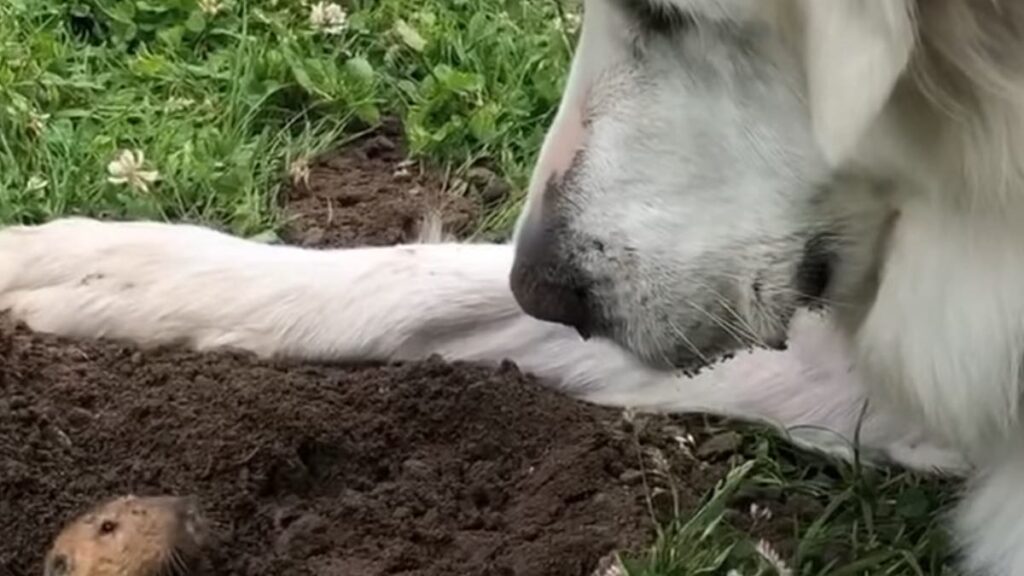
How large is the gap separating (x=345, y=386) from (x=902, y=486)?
683 mm

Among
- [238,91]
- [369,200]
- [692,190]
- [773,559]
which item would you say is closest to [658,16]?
[692,190]

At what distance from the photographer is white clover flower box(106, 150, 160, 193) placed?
2945 millimetres

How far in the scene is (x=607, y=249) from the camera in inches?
81.4

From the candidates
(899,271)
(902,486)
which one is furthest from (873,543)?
(899,271)

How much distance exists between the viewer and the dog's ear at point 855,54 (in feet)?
5.55

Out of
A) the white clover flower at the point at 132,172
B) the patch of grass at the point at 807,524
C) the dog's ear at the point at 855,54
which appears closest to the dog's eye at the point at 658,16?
the dog's ear at the point at 855,54

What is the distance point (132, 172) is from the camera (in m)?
2.96

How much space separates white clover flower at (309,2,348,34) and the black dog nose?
4.25 ft

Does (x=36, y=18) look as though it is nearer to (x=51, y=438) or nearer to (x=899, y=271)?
(x=51, y=438)

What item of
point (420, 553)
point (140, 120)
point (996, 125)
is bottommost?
point (420, 553)

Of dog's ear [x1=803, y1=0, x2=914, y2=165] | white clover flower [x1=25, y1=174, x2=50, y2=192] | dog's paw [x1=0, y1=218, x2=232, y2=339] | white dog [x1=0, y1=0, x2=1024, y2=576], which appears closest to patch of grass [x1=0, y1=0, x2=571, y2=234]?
white clover flower [x1=25, y1=174, x2=50, y2=192]

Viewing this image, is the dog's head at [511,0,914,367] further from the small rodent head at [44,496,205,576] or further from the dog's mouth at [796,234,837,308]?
the small rodent head at [44,496,205,576]

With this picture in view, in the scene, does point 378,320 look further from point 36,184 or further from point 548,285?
point 36,184

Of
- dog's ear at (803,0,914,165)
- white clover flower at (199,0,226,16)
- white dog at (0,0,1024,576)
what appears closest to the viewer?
dog's ear at (803,0,914,165)
